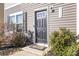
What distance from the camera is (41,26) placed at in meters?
3.59

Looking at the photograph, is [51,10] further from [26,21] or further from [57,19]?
[26,21]

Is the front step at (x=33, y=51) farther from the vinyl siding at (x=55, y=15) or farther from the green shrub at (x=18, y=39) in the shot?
the vinyl siding at (x=55, y=15)

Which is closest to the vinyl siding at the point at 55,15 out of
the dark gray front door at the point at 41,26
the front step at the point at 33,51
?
the dark gray front door at the point at 41,26

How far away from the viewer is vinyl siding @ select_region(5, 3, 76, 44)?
3504mm

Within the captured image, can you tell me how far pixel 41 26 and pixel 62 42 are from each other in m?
0.37

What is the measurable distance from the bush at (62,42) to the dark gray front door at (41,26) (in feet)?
0.43

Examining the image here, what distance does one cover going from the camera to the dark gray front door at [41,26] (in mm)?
3584

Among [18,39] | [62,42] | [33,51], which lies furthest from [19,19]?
[62,42]

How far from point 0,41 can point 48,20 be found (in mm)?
721

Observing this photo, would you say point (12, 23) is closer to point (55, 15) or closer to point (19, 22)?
point (19, 22)

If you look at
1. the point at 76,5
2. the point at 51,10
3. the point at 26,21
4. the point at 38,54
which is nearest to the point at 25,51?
the point at 38,54

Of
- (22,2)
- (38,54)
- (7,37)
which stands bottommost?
(38,54)

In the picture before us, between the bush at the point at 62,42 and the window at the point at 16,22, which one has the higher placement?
the window at the point at 16,22

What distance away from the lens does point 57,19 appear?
3.55m
